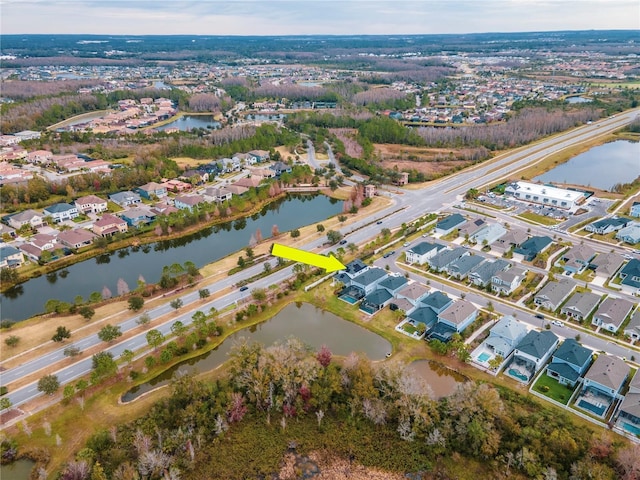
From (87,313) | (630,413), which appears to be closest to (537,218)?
(630,413)

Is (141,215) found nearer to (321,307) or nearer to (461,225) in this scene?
(321,307)

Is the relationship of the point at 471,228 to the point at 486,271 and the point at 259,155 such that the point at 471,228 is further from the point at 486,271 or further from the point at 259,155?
the point at 259,155

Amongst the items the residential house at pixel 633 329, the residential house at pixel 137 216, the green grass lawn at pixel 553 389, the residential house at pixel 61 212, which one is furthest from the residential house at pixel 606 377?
the residential house at pixel 61 212

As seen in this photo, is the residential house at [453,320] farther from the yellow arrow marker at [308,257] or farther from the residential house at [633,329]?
the yellow arrow marker at [308,257]

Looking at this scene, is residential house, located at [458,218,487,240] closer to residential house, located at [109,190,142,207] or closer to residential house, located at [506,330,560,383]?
residential house, located at [506,330,560,383]

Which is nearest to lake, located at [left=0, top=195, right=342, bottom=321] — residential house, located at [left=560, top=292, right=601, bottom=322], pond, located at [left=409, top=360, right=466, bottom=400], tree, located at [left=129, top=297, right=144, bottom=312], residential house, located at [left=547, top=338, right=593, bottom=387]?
tree, located at [left=129, top=297, right=144, bottom=312]

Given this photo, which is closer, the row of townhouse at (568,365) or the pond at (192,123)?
the row of townhouse at (568,365)
